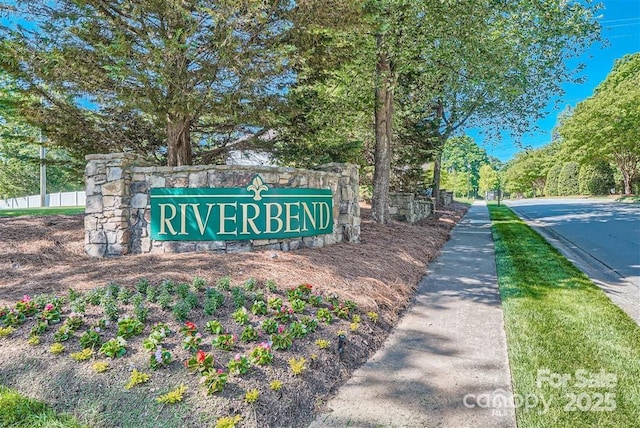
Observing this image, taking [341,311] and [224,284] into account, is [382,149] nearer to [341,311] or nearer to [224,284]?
[341,311]

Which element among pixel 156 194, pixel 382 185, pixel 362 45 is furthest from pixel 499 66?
pixel 156 194

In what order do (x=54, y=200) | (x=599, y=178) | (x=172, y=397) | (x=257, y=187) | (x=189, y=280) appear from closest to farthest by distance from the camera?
(x=172, y=397)
(x=189, y=280)
(x=257, y=187)
(x=599, y=178)
(x=54, y=200)

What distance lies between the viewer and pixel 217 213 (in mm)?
5008

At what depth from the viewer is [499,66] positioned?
7.23 meters

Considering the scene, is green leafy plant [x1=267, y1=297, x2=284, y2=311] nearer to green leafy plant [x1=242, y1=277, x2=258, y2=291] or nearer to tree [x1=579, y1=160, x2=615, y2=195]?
green leafy plant [x1=242, y1=277, x2=258, y2=291]

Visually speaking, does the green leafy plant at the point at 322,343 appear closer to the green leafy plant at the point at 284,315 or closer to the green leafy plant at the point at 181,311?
the green leafy plant at the point at 284,315

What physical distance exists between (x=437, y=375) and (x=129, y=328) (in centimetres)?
233

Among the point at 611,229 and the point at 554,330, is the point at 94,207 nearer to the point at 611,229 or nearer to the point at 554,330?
the point at 554,330

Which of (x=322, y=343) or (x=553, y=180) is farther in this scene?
(x=553, y=180)

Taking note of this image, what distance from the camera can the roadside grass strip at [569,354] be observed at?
92.4 inches

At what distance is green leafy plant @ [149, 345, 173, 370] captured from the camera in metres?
2.51

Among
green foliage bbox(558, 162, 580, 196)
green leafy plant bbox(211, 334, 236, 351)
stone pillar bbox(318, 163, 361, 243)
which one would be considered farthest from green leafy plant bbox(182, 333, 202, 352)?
green foliage bbox(558, 162, 580, 196)

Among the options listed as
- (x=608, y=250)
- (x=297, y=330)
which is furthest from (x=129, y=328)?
(x=608, y=250)

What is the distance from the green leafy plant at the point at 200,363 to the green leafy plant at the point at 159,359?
149 millimetres
